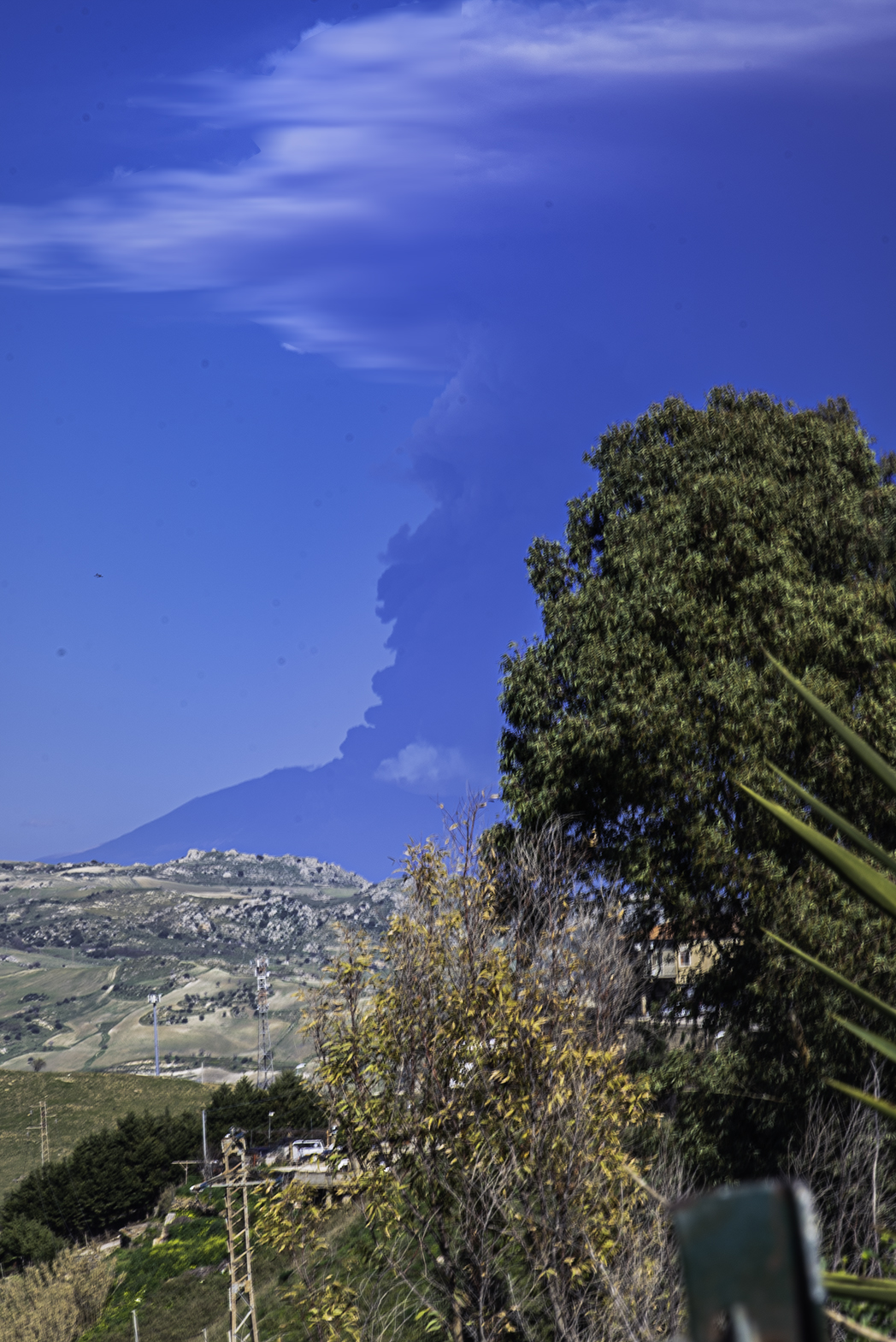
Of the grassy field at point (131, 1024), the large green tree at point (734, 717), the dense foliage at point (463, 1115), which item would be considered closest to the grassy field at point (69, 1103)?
the grassy field at point (131, 1024)

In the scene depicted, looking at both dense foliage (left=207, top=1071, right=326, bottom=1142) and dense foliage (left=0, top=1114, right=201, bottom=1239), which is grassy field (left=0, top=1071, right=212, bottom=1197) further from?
dense foliage (left=0, top=1114, right=201, bottom=1239)

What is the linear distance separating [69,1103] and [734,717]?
84.2 metres

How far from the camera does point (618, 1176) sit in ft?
42.9

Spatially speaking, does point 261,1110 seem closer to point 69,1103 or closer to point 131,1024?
point 69,1103

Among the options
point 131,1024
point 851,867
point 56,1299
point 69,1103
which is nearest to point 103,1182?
point 56,1299

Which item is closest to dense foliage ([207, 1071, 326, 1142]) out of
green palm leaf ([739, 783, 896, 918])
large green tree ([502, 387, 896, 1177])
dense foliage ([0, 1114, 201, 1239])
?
dense foliage ([0, 1114, 201, 1239])

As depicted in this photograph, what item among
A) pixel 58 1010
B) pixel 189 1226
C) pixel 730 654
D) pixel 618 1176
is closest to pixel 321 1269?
pixel 618 1176

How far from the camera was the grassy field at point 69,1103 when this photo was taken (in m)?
75.6

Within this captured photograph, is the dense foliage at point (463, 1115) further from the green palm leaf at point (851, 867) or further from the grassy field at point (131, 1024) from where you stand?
the grassy field at point (131, 1024)

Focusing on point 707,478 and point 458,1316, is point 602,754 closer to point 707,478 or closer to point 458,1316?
point 707,478

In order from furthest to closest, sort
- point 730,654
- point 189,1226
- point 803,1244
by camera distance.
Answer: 1. point 189,1226
2. point 730,654
3. point 803,1244

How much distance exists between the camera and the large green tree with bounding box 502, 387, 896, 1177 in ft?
58.4

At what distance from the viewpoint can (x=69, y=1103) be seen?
86.4m

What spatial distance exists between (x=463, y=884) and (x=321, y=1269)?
53.2ft
